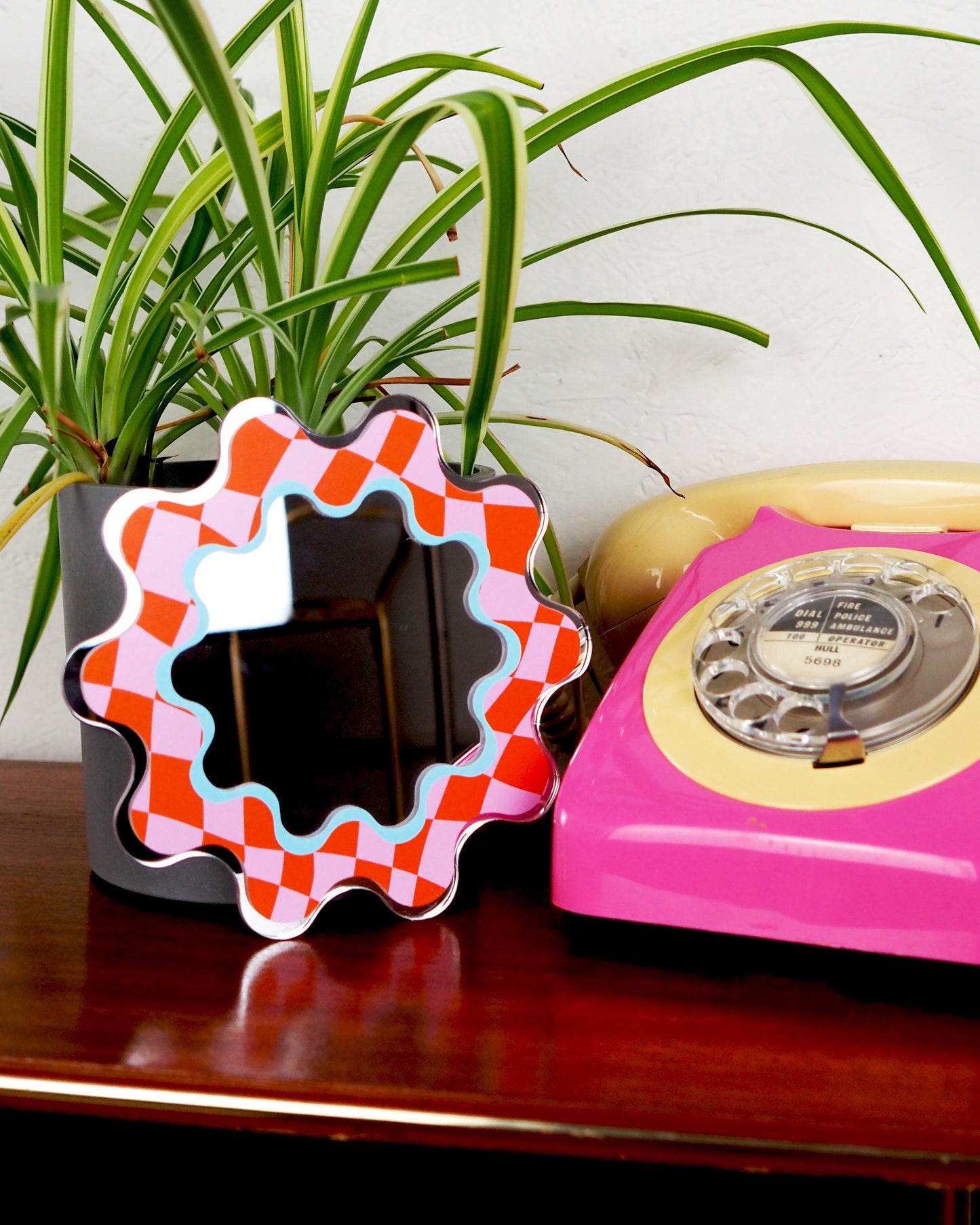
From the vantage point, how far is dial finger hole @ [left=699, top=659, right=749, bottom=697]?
51 cm

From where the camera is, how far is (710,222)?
74 centimetres

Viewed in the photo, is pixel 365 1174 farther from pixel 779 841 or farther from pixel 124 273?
pixel 124 273

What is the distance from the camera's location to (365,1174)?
1.63 feet

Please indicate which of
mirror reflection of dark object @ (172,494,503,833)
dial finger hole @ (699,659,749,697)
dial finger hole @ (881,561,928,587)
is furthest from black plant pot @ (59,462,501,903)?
dial finger hole @ (881,561,928,587)

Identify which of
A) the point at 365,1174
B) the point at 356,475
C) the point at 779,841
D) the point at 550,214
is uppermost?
the point at 550,214

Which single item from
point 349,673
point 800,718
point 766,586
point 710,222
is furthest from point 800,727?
point 710,222

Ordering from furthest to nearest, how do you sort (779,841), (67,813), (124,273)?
1. (67,813)
2. (124,273)
3. (779,841)

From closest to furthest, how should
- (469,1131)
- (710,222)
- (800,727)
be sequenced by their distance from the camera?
(469,1131), (800,727), (710,222)

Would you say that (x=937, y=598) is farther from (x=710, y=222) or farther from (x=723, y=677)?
(x=710, y=222)

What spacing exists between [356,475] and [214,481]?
2.7 inches

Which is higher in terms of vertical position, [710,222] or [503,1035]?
[710,222]

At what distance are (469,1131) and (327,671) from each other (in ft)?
0.75

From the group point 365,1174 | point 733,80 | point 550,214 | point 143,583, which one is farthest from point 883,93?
Result: point 365,1174

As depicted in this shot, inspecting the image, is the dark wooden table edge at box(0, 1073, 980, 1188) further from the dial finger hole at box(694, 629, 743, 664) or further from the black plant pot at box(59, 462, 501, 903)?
the dial finger hole at box(694, 629, 743, 664)
